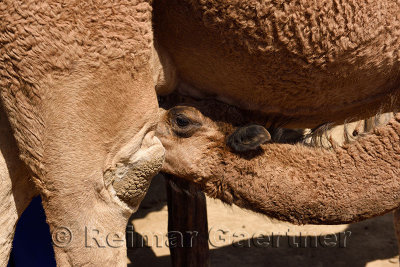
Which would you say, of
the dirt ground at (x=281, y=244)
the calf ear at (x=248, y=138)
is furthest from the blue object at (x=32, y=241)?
the calf ear at (x=248, y=138)

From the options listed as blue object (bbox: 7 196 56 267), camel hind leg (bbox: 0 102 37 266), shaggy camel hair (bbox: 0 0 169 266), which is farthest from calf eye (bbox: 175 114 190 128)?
blue object (bbox: 7 196 56 267)

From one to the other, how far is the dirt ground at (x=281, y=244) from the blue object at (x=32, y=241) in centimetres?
90

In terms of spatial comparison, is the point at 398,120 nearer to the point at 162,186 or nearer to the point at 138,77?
the point at 138,77

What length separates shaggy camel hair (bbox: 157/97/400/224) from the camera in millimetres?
1905

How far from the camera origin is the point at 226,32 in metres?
1.82

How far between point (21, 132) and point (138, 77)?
0.41 meters

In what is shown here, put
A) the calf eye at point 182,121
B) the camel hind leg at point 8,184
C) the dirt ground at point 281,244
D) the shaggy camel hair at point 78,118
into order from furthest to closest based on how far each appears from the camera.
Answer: the dirt ground at point 281,244
the calf eye at point 182,121
the camel hind leg at point 8,184
the shaggy camel hair at point 78,118

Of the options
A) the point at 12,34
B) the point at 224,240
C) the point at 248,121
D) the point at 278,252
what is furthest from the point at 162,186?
the point at 12,34

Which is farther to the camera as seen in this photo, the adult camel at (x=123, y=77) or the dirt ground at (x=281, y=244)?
the dirt ground at (x=281, y=244)

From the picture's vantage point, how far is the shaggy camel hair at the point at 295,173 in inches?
75.0

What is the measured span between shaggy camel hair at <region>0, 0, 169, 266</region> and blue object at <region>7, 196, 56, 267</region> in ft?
3.09

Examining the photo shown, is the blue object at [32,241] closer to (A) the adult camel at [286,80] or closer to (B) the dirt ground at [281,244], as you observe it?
(B) the dirt ground at [281,244]

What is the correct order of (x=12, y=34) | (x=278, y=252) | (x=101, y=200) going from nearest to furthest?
(x=12, y=34)
(x=101, y=200)
(x=278, y=252)

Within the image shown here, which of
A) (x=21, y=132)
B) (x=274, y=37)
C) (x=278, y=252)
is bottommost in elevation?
(x=278, y=252)
